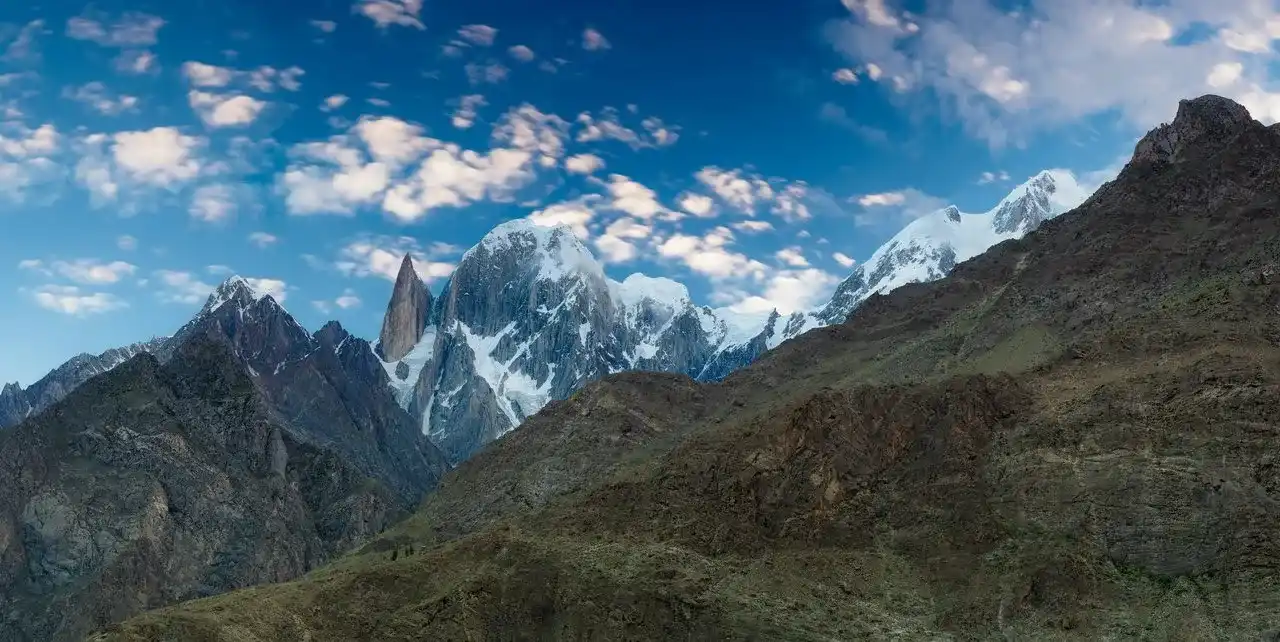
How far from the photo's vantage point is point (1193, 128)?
506ft

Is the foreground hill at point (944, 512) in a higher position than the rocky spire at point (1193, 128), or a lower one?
lower

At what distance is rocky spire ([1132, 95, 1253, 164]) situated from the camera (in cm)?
15088

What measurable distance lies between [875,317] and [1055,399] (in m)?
79.5

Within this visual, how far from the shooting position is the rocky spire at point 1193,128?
150875 millimetres

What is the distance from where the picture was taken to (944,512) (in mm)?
84938

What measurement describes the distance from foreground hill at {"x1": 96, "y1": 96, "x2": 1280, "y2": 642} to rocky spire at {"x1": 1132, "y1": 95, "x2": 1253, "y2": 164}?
82.6 feet

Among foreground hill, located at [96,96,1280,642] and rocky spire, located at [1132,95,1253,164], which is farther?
rocky spire, located at [1132,95,1253,164]

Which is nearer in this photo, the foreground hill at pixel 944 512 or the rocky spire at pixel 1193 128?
the foreground hill at pixel 944 512

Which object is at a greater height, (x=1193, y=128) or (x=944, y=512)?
(x=1193, y=128)

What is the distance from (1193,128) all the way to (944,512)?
102511mm

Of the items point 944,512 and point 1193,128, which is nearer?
point 944,512

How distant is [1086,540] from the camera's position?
74.3 metres

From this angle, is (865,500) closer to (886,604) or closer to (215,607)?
(886,604)

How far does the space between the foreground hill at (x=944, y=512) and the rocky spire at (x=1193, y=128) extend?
82.6ft
